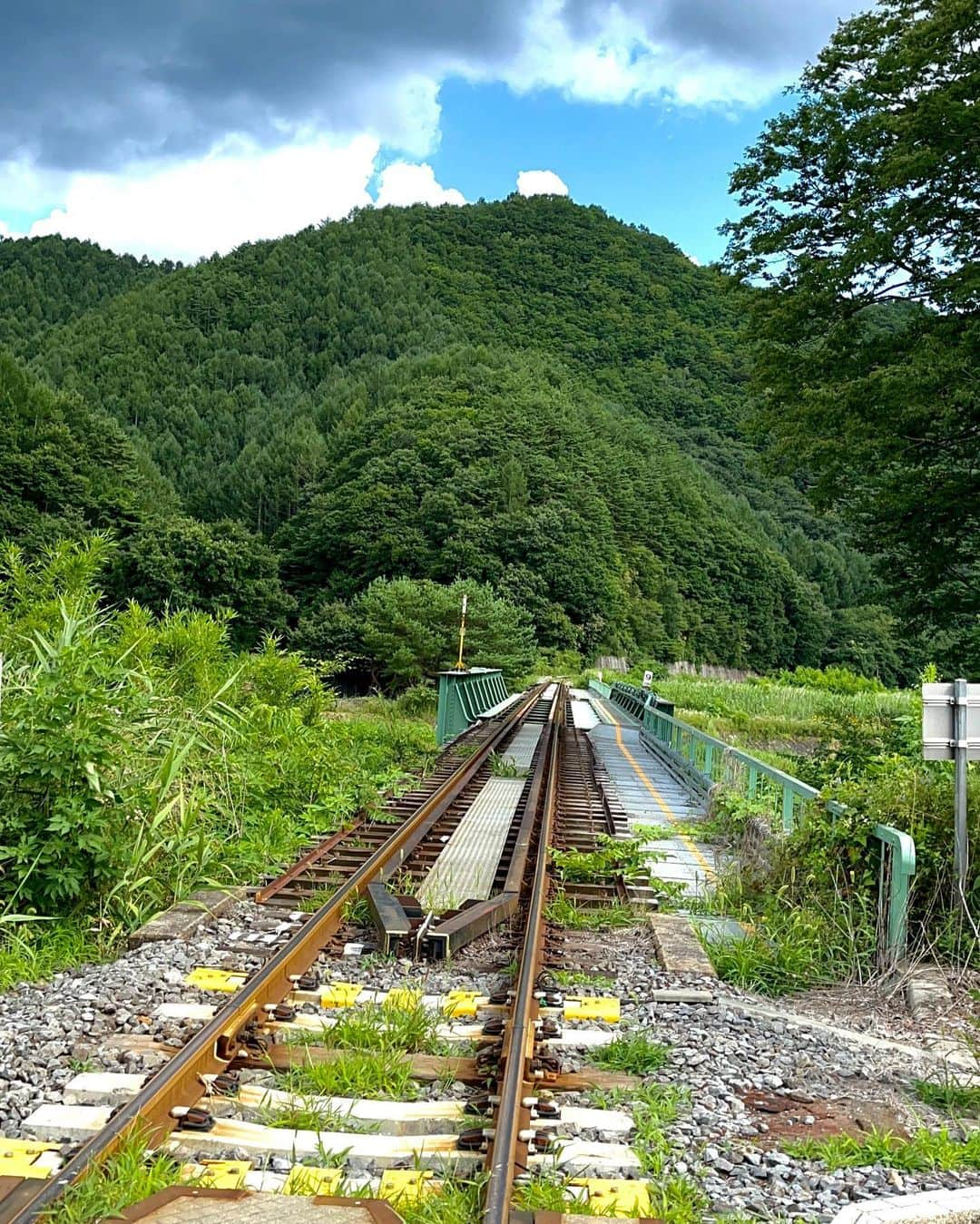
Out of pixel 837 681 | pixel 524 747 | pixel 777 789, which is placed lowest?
pixel 524 747

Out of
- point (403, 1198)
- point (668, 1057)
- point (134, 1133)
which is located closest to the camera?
point (403, 1198)

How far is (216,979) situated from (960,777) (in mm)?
4044

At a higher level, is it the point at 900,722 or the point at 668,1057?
the point at 900,722

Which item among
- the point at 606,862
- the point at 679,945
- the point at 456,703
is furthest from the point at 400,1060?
the point at 456,703

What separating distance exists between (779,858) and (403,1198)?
4.74 metres

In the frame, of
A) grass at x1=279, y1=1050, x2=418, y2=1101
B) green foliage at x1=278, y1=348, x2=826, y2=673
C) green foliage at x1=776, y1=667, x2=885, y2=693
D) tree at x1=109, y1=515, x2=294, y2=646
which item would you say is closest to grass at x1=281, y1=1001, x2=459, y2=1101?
grass at x1=279, y1=1050, x2=418, y2=1101

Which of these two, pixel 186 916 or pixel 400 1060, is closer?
pixel 400 1060

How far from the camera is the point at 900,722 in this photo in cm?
998

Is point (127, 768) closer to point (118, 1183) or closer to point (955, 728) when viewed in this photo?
point (118, 1183)

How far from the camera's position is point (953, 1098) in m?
4.09

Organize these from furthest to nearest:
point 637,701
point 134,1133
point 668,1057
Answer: point 637,701 → point 668,1057 → point 134,1133

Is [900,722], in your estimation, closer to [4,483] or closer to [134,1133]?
[134,1133]

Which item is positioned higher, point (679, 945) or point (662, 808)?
point (679, 945)

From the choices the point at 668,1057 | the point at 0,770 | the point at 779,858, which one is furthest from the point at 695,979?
the point at 0,770
